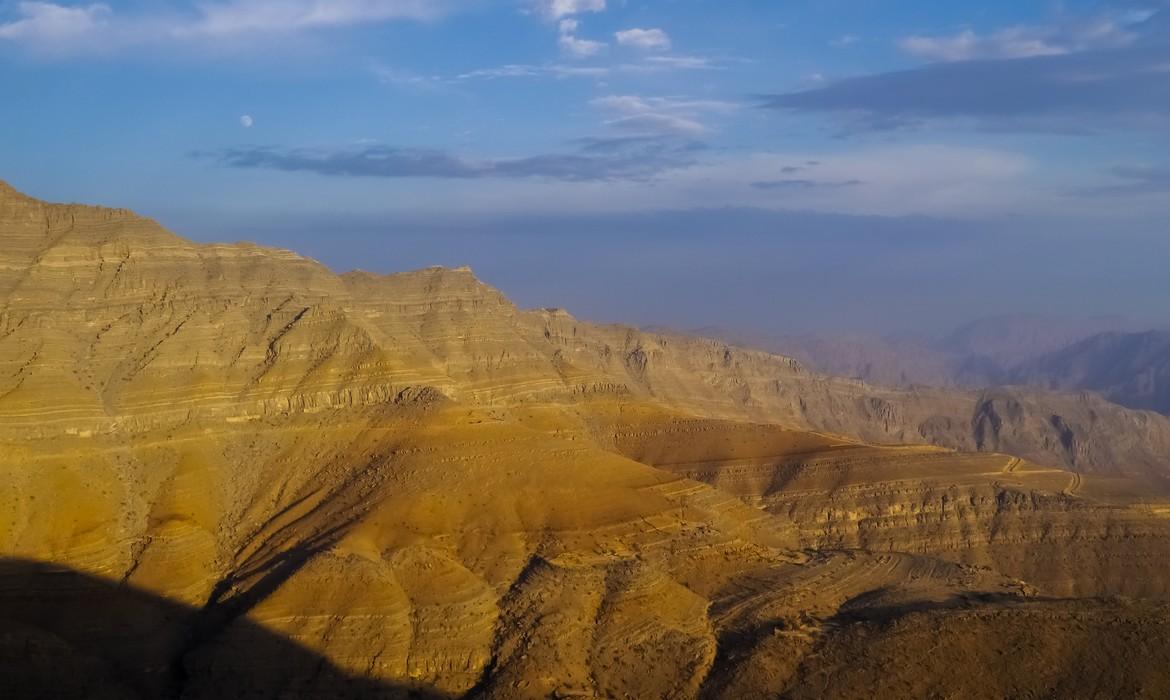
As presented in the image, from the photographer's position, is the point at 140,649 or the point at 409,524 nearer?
the point at 140,649

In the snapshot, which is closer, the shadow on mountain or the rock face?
the shadow on mountain

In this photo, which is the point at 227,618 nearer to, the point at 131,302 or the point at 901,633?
the point at 131,302

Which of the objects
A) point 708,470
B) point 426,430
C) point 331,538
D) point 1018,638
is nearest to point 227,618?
point 331,538

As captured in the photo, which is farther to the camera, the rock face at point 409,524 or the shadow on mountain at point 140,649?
the rock face at point 409,524

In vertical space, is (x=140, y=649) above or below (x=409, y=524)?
below
